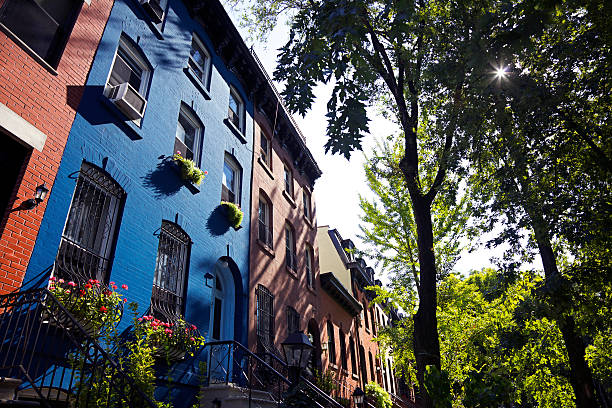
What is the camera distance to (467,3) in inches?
240

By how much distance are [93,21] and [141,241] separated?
450cm

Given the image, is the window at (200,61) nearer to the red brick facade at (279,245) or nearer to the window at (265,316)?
the red brick facade at (279,245)

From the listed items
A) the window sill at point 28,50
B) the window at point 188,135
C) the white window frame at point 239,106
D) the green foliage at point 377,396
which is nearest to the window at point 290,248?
the white window frame at point 239,106

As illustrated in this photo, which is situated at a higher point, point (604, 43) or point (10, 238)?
point (604, 43)

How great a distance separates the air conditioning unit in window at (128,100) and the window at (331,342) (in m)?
13.6

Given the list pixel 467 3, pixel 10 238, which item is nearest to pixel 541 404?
pixel 467 3

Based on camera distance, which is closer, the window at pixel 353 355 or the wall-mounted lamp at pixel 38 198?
the wall-mounted lamp at pixel 38 198

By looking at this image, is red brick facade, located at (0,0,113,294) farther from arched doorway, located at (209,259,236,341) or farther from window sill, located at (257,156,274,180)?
window sill, located at (257,156,274,180)

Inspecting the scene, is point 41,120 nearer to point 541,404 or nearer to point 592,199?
point 592,199

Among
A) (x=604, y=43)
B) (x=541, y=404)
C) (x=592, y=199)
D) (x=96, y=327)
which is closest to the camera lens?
(x=96, y=327)

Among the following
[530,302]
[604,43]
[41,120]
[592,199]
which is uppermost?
[604,43]

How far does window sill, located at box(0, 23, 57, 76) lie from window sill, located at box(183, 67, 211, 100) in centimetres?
458

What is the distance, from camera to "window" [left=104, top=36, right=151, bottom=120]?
7914 mm

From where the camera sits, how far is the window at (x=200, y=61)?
12025 mm
